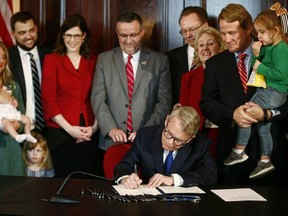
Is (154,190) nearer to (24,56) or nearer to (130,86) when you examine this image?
(130,86)

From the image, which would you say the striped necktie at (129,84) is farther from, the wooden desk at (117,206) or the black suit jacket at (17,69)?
the wooden desk at (117,206)

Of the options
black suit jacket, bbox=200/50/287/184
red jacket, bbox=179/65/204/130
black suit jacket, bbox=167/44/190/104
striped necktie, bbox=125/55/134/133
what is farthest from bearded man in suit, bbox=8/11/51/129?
black suit jacket, bbox=200/50/287/184

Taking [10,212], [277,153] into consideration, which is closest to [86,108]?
[277,153]

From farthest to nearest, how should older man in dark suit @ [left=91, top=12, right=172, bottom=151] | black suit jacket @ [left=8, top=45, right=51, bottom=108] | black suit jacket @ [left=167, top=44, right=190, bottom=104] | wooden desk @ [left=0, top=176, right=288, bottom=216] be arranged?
black suit jacket @ [left=8, top=45, right=51, bottom=108] < black suit jacket @ [left=167, top=44, right=190, bottom=104] < older man in dark suit @ [left=91, top=12, right=172, bottom=151] < wooden desk @ [left=0, top=176, right=288, bottom=216]

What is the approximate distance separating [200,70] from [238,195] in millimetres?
1585

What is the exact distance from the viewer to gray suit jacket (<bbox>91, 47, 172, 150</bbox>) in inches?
205

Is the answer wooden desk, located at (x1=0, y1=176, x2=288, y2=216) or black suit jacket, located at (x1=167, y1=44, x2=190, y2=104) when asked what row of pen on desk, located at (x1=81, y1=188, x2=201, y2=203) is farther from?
black suit jacket, located at (x1=167, y1=44, x2=190, y2=104)

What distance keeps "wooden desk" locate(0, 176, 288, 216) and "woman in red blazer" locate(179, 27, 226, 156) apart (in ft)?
4.18

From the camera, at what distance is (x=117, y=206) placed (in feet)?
11.3

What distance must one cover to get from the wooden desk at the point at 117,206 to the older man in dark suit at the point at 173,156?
0.19m

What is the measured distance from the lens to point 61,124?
5.39 m

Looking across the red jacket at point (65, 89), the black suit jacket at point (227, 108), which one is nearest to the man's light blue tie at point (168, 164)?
the black suit jacket at point (227, 108)

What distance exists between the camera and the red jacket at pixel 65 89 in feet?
17.8

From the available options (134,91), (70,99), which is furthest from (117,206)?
(70,99)
